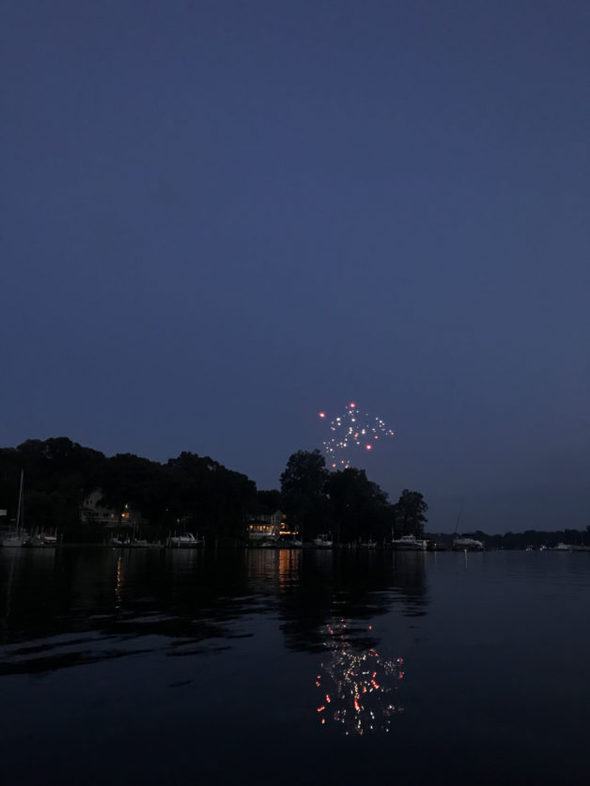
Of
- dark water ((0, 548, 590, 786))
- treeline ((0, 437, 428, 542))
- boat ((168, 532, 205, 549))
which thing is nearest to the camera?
dark water ((0, 548, 590, 786))

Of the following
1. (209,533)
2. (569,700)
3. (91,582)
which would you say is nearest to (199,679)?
(569,700)

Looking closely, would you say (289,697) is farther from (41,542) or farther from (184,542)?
(184,542)

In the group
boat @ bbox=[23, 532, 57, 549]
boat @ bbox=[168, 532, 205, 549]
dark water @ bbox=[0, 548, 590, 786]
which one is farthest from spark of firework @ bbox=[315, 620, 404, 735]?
boat @ bbox=[168, 532, 205, 549]

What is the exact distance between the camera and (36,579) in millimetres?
48656

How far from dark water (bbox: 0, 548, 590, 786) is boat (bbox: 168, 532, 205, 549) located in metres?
137

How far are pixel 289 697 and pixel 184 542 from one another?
158m

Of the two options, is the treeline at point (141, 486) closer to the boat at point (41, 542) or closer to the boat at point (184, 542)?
the boat at point (184, 542)

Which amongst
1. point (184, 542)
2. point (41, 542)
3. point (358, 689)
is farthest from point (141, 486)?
point (358, 689)

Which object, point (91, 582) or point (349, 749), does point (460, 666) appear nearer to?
point (349, 749)

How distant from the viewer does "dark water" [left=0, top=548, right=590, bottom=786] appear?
11508mm

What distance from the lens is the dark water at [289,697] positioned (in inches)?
453

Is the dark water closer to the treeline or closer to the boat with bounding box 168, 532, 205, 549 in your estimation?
the treeline

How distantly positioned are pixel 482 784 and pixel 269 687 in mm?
7357

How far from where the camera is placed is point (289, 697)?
627 inches
